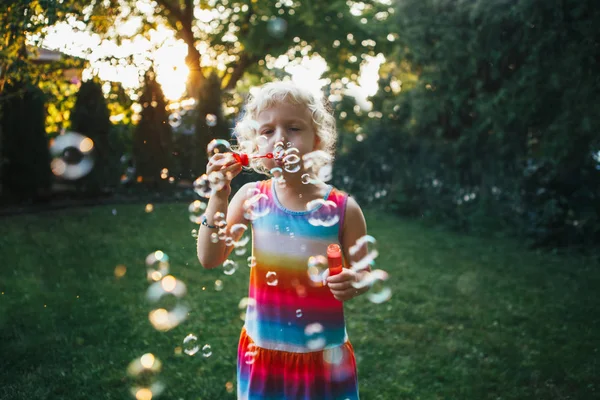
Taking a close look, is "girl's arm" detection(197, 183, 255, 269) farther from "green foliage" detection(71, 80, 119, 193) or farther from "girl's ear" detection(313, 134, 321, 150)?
"green foliage" detection(71, 80, 119, 193)

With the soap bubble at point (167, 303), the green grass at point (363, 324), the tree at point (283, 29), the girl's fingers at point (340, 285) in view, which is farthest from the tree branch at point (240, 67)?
the girl's fingers at point (340, 285)

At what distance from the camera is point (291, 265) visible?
1813 millimetres

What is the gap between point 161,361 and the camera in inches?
152

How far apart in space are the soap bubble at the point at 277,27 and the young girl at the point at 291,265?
47.1 ft

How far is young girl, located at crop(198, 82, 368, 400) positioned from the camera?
1.74m

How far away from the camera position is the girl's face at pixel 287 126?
1806 millimetres

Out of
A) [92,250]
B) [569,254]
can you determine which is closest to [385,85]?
[569,254]

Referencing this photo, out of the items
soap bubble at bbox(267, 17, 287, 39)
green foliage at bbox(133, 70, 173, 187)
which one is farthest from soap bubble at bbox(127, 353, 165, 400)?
soap bubble at bbox(267, 17, 287, 39)

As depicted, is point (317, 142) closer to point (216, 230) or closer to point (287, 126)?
point (287, 126)

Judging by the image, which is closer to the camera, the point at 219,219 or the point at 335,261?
the point at 335,261

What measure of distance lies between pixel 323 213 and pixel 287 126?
0.33 meters

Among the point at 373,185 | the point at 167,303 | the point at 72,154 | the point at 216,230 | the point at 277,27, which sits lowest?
the point at 167,303

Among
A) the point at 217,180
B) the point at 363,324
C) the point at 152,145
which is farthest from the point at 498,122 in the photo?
the point at 217,180

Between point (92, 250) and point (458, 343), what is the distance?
4.71 meters
